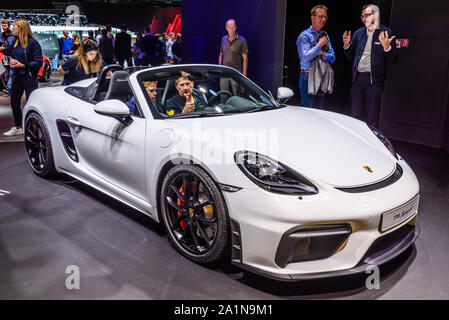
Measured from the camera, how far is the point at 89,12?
25422 millimetres

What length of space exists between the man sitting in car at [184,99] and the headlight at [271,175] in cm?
99

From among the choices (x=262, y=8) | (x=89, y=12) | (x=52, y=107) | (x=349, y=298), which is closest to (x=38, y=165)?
(x=52, y=107)

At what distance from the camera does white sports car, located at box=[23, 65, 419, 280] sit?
7.05 feet

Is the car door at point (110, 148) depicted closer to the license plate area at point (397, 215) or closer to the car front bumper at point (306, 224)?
the car front bumper at point (306, 224)

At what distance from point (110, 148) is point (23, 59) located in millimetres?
3584

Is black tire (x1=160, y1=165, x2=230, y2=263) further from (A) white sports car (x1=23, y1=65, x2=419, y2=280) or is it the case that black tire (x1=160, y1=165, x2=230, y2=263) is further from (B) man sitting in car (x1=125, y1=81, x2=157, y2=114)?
(B) man sitting in car (x1=125, y1=81, x2=157, y2=114)

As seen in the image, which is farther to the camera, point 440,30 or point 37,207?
point 440,30

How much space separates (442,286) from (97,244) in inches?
88.6

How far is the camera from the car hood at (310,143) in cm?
233

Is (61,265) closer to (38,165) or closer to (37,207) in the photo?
(37,207)

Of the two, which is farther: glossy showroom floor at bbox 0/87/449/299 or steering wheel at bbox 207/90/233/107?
steering wheel at bbox 207/90/233/107

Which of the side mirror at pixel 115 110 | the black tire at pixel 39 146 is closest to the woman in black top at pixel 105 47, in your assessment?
the black tire at pixel 39 146

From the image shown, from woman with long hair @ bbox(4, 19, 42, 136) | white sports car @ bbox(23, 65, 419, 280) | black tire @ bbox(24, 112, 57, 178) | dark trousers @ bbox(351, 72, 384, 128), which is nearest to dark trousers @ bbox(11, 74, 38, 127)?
woman with long hair @ bbox(4, 19, 42, 136)

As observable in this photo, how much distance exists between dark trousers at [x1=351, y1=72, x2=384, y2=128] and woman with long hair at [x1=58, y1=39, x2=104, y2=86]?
10.8 ft
